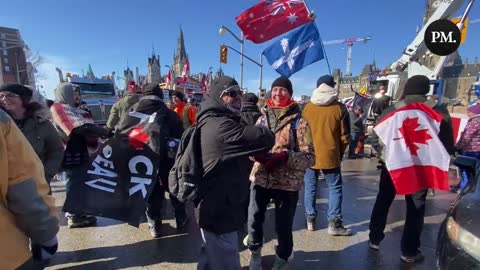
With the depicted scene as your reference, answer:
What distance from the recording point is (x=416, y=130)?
304 centimetres

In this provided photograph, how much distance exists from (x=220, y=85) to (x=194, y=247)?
217cm

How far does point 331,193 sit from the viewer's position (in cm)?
392

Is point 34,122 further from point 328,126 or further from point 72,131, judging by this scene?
point 328,126

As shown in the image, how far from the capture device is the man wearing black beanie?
10.1ft

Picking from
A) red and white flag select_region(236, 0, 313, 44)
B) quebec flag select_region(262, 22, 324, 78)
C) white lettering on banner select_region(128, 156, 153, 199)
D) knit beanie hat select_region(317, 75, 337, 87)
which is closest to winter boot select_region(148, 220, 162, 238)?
white lettering on banner select_region(128, 156, 153, 199)

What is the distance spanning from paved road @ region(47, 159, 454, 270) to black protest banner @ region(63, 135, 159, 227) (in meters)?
0.51

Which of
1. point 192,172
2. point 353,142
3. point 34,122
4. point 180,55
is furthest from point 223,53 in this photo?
point 180,55

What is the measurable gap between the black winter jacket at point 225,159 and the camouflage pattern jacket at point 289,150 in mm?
514

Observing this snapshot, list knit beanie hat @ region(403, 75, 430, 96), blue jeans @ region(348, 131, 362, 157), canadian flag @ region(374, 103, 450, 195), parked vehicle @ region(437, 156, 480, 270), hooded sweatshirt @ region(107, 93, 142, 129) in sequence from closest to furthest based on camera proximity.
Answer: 1. parked vehicle @ region(437, 156, 480, 270)
2. canadian flag @ region(374, 103, 450, 195)
3. knit beanie hat @ region(403, 75, 430, 96)
4. hooded sweatshirt @ region(107, 93, 142, 129)
5. blue jeans @ region(348, 131, 362, 157)

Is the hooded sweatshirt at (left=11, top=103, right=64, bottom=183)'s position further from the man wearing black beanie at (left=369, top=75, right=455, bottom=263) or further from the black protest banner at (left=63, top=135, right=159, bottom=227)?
the man wearing black beanie at (left=369, top=75, right=455, bottom=263)

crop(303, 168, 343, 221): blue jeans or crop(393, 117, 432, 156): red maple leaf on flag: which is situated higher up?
crop(393, 117, 432, 156): red maple leaf on flag

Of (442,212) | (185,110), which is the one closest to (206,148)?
(442,212)

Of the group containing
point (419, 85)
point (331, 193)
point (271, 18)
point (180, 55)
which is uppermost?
point (180, 55)

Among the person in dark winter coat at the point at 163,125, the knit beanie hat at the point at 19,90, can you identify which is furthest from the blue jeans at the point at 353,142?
the knit beanie hat at the point at 19,90
